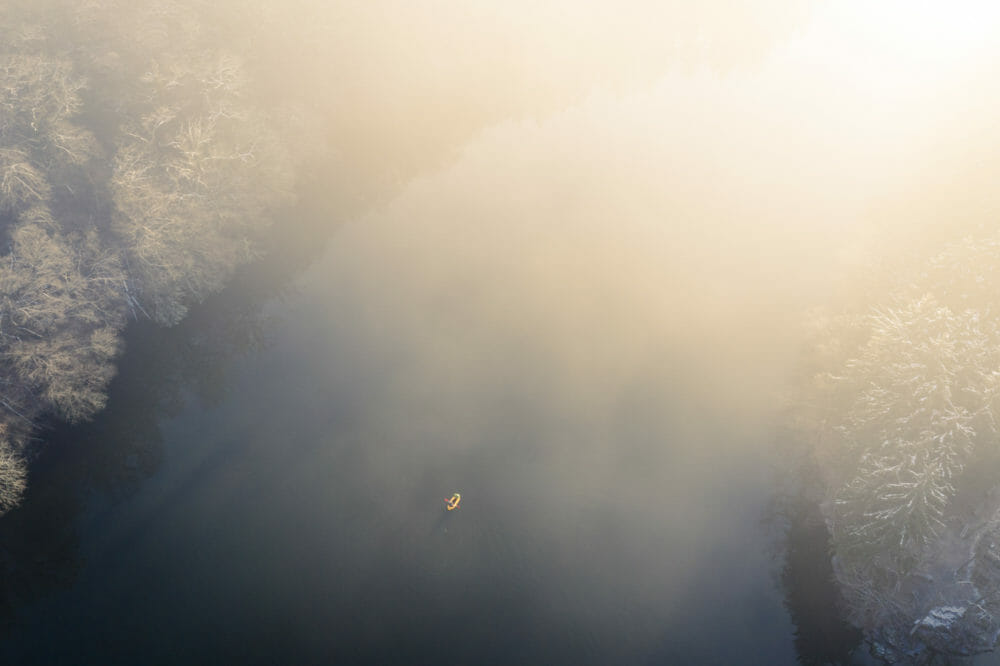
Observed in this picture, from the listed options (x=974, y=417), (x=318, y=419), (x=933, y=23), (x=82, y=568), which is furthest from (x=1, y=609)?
(x=933, y=23)

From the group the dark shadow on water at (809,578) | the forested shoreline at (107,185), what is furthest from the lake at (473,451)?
the forested shoreline at (107,185)

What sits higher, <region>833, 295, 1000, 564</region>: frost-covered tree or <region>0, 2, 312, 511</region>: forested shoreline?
<region>0, 2, 312, 511</region>: forested shoreline

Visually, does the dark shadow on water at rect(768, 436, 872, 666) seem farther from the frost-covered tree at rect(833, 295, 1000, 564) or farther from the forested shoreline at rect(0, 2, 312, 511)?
the forested shoreline at rect(0, 2, 312, 511)

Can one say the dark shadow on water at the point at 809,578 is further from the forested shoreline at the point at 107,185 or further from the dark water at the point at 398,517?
the forested shoreline at the point at 107,185

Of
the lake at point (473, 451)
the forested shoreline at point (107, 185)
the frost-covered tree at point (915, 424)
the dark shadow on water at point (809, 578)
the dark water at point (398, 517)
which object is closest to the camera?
the frost-covered tree at point (915, 424)

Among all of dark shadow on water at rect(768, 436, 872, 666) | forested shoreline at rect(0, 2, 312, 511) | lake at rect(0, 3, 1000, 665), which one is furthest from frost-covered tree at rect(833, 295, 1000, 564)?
forested shoreline at rect(0, 2, 312, 511)

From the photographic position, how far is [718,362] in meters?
55.2

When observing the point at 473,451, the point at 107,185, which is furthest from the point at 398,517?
the point at 107,185

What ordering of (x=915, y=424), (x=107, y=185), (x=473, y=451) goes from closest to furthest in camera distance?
(x=915, y=424) → (x=473, y=451) → (x=107, y=185)

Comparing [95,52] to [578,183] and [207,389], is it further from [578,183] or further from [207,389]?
[578,183]

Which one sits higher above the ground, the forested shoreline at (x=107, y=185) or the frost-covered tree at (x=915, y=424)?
the forested shoreline at (x=107, y=185)

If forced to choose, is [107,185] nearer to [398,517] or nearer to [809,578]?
[398,517]

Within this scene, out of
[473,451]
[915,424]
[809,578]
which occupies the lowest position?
[809,578]

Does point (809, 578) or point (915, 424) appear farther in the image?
point (809, 578)
